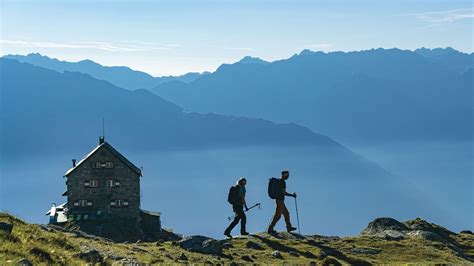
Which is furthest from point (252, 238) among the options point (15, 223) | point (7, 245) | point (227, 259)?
point (7, 245)

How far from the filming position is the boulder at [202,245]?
24.2 meters

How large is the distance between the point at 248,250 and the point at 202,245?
193 centimetres

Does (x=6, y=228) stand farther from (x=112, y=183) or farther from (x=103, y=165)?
(x=112, y=183)

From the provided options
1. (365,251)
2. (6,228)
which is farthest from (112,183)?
(6,228)

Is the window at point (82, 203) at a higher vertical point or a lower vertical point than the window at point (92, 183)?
lower

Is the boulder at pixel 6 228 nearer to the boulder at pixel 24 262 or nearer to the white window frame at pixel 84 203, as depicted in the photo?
the boulder at pixel 24 262

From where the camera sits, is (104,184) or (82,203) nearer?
(104,184)

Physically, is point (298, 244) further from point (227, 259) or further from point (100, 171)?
point (100, 171)

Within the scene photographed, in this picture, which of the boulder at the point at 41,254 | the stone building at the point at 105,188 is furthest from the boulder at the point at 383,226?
the stone building at the point at 105,188

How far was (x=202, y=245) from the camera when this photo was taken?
24.8m

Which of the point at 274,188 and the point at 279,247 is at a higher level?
the point at 274,188

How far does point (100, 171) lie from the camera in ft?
253

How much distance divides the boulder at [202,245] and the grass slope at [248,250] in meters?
0.33

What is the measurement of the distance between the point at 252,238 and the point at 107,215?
53135mm
